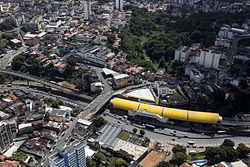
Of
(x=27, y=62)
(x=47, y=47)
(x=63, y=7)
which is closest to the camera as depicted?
(x=27, y=62)

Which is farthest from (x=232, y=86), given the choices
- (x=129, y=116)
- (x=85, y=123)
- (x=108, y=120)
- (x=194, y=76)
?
(x=85, y=123)

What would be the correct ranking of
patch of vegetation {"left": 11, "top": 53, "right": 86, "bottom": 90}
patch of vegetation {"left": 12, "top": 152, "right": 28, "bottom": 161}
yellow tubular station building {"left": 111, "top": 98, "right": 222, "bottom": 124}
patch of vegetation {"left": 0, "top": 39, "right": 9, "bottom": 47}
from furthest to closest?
patch of vegetation {"left": 0, "top": 39, "right": 9, "bottom": 47} → patch of vegetation {"left": 11, "top": 53, "right": 86, "bottom": 90} → yellow tubular station building {"left": 111, "top": 98, "right": 222, "bottom": 124} → patch of vegetation {"left": 12, "top": 152, "right": 28, "bottom": 161}

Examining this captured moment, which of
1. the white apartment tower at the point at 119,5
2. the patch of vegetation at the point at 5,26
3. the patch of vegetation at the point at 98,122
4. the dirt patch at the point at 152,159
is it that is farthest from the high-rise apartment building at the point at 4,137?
the white apartment tower at the point at 119,5

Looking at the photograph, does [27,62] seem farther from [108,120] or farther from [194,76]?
[194,76]

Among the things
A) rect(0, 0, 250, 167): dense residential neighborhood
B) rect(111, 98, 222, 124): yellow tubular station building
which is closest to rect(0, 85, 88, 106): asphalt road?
rect(0, 0, 250, 167): dense residential neighborhood

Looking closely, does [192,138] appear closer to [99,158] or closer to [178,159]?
[178,159]

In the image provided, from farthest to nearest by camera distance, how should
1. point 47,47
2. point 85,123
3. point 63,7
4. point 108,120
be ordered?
point 63,7
point 47,47
point 108,120
point 85,123

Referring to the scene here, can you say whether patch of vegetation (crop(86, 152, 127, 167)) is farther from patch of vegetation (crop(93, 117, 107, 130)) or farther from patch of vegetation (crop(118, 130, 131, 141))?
patch of vegetation (crop(93, 117, 107, 130))
